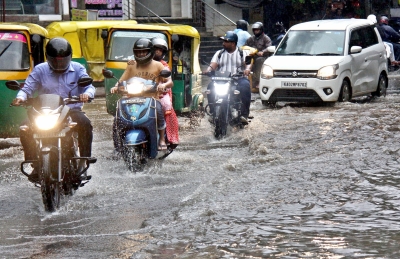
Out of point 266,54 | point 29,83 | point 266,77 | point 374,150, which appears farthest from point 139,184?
point 266,54

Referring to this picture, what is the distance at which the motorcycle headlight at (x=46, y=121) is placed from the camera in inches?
297

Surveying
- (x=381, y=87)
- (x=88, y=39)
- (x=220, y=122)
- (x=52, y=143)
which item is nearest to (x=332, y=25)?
(x=381, y=87)

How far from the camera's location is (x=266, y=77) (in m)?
17.5

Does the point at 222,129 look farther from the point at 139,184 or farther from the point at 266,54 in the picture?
the point at 266,54

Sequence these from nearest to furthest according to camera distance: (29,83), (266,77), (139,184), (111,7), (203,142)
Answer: (29,83), (139,184), (203,142), (266,77), (111,7)

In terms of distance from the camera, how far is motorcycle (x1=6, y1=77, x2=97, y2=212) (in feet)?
24.6

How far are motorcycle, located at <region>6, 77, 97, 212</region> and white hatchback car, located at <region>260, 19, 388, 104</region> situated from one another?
9.43 meters

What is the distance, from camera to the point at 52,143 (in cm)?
759

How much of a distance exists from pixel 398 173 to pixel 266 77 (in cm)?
804

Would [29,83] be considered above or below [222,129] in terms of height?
above

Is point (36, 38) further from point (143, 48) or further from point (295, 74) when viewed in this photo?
point (295, 74)

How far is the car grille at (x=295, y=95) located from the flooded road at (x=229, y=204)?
390cm

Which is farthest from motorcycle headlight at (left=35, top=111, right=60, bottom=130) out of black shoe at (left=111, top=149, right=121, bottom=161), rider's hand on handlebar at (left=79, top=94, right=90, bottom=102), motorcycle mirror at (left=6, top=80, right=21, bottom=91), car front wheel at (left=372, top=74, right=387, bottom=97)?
car front wheel at (left=372, top=74, right=387, bottom=97)

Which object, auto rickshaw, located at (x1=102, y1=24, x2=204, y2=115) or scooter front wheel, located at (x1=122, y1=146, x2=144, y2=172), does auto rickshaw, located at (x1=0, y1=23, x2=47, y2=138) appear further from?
scooter front wheel, located at (x1=122, y1=146, x2=144, y2=172)
